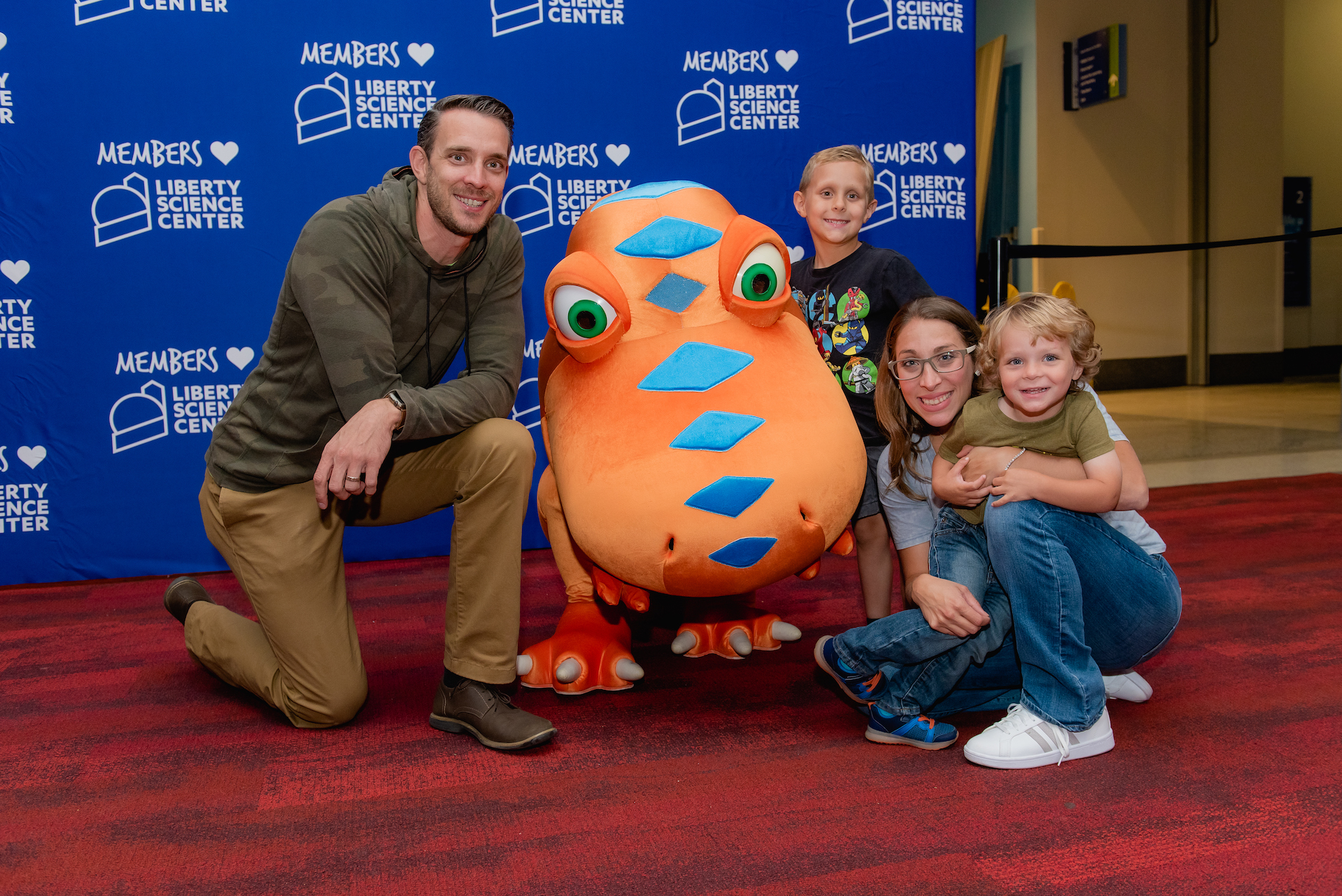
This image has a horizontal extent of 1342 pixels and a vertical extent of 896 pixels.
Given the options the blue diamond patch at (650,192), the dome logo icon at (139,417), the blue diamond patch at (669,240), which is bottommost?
the dome logo icon at (139,417)

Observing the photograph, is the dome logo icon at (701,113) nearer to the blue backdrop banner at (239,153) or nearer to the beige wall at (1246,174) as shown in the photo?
the blue backdrop banner at (239,153)

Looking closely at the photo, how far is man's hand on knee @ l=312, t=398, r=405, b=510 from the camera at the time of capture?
169 cm

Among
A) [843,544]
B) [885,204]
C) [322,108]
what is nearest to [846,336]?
[843,544]

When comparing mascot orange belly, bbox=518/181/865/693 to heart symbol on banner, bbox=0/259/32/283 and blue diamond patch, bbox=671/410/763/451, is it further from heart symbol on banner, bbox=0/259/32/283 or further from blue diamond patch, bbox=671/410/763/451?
heart symbol on banner, bbox=0/259/32/283

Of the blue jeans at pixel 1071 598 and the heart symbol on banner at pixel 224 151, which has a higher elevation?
the heart symbol on banner at pixel 224 151

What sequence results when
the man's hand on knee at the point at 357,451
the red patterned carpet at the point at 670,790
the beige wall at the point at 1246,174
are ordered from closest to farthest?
the red patterned carpet at the point at 670,790 < the man's hand on knee at the point at 357,451 < the beige wall at the point at 1246,174

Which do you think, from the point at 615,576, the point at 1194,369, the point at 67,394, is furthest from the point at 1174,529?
the point at 1194,369

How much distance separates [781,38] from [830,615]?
1.99m

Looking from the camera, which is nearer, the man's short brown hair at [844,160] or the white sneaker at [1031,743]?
the white sneaker at [1031,743]

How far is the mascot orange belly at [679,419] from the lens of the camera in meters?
1.64

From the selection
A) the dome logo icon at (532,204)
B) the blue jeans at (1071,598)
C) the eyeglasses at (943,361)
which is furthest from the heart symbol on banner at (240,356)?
the blue jeans at (1071,598)

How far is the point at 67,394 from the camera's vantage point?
3014mm

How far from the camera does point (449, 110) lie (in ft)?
6.07

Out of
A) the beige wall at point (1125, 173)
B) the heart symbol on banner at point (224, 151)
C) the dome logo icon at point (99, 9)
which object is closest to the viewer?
the dome logo icon at point (99, 9)
